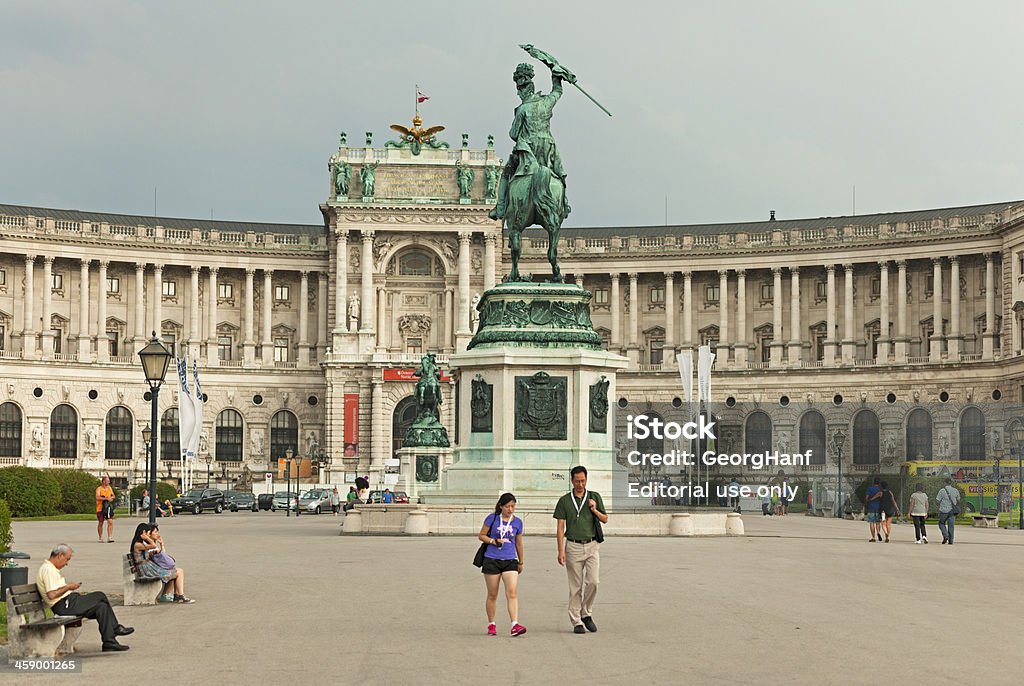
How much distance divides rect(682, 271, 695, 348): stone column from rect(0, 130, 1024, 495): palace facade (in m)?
0.16

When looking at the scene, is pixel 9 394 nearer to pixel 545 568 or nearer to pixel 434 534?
pixel 434 534

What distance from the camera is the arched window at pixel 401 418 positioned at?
118 metres

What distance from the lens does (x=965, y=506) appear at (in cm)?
7719

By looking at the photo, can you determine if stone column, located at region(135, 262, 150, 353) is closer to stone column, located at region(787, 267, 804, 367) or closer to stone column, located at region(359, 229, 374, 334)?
stone column, located at region(359, 229, 374, 334)

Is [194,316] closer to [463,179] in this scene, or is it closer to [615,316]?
[463,179]

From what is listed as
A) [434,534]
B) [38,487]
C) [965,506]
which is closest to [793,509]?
[965,506]

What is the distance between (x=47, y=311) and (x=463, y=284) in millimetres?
32460

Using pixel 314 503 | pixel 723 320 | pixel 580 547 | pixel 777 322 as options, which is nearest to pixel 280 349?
pixel 723 320

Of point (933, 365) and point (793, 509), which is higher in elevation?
point (933, 365)

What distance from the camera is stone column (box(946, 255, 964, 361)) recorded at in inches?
4414

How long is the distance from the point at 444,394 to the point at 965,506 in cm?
4893

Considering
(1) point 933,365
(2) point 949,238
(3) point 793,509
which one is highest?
(2) point 949,238

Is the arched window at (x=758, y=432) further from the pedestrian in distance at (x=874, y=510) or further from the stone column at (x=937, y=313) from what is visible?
the pedestrian in distance at (x=874, y=510)

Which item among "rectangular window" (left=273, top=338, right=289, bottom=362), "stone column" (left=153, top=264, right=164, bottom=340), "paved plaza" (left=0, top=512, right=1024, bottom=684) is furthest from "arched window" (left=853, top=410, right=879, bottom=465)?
"paved plaza" (left=0, top=512, right=1024, bottom=684)
